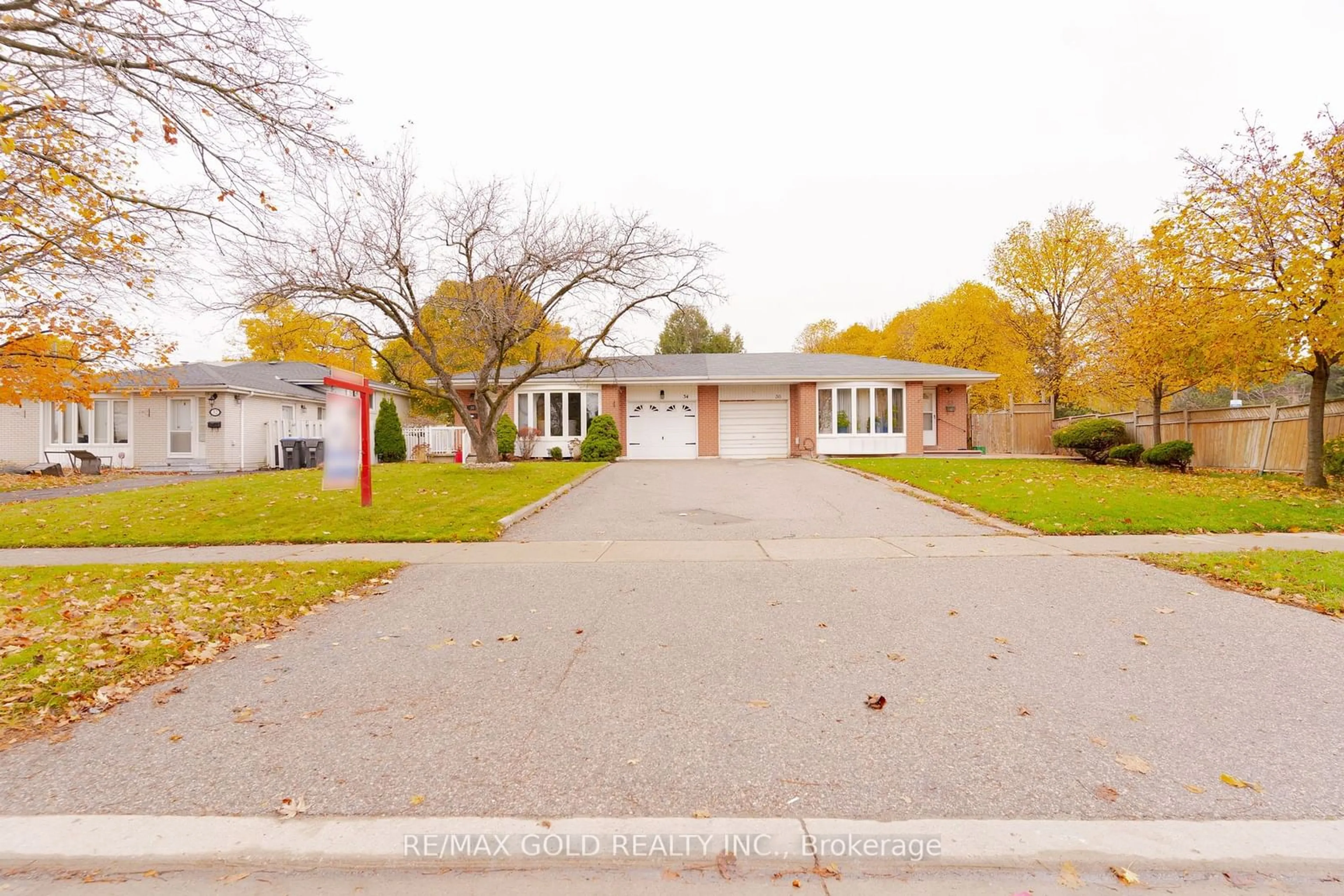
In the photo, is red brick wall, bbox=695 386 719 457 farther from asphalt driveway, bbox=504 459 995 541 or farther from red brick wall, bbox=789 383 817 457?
asphalt driveway, bbox=504 459 995 541

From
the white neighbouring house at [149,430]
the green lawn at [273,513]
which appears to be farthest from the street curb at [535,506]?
the white neighbouring house at [149,430]

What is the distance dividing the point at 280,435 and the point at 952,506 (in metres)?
24.0

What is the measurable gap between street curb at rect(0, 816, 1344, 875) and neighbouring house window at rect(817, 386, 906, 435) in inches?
865

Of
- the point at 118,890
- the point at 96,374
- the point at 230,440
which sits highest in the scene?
the point at 96,374

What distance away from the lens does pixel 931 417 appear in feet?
84.9

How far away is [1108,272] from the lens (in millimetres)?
30312

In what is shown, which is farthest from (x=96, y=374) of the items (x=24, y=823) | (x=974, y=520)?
(x=974, y=520)

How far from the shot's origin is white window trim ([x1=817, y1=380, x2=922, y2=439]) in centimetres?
2425

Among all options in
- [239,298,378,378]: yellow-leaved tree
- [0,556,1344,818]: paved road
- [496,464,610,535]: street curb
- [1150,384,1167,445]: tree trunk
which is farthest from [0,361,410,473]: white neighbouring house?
[1150,384,1167,445]: tree trunk

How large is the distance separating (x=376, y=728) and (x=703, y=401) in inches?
858

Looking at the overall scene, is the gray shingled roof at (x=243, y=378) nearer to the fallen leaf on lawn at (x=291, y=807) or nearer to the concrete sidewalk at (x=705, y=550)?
the concrete sidewalk at (x=705, y=550)

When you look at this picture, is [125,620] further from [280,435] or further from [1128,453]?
[1128,453]

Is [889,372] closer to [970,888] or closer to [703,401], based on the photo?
[703,401]

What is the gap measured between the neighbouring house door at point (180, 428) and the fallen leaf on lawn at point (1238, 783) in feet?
90.3
